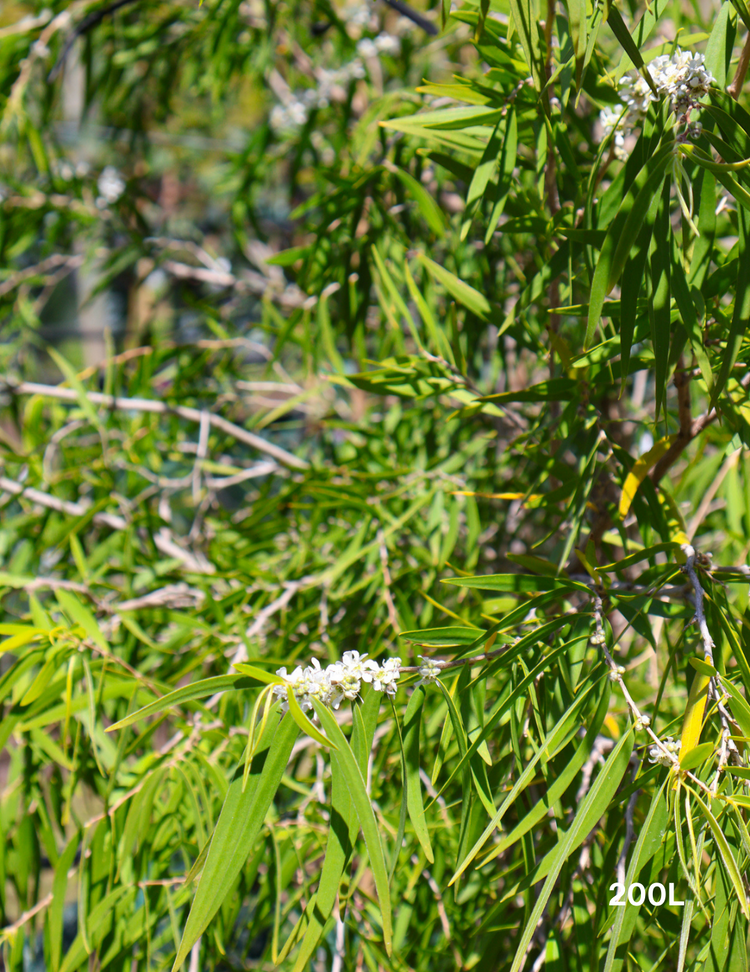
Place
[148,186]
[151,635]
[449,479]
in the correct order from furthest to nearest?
[148,186] → [151,635] → [449,479]

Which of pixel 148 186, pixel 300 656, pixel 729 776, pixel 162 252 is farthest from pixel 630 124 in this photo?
pixel 148 186

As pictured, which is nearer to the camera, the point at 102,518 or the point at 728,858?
the point at 728,858

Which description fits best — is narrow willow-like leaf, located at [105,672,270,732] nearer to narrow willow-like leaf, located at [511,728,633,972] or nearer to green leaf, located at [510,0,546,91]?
narrow willow-like leaf, located at [511,728,633,972]

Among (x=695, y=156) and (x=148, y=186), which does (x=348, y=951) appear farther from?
(x=148, y=186)

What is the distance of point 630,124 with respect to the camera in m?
0.39

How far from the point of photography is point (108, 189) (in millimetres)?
1110

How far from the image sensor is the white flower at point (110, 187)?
111 centimetres

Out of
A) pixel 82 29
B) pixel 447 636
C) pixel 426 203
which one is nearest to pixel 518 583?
pixel 447 636

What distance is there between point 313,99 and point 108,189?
0.36m

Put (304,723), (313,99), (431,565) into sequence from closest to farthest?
1. (304,723)
2. (431,565)
3. (313,99)

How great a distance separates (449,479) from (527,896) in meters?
0.40

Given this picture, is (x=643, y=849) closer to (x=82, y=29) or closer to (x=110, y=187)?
(x=82, y=29)

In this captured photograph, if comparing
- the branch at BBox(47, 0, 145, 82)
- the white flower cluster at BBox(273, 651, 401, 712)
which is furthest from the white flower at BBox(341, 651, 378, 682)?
the branch at BBox(47, 0, 145, 82)

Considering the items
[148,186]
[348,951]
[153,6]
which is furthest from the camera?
[148,186]
